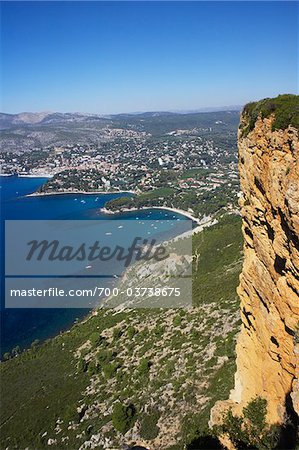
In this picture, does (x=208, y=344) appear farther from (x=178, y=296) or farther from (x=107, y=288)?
(x=107, y=288)

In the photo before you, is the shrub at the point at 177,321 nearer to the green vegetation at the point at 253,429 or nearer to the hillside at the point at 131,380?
the hillside at the point at 131,380

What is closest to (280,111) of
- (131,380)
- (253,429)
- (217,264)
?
(253,429)

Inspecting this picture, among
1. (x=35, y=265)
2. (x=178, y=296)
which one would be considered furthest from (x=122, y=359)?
(x=35, y=265)

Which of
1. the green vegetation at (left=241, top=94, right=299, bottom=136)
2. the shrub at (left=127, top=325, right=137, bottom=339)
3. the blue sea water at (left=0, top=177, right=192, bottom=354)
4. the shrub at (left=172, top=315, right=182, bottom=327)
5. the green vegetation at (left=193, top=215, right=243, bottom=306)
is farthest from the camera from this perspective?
the blue sea water at (left=0, top=177, right=192, bottom=354)

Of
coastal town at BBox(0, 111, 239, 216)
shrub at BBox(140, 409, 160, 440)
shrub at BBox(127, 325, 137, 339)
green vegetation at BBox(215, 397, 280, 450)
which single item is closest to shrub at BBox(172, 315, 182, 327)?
shrub at BBox(127, 325, 137, 339)

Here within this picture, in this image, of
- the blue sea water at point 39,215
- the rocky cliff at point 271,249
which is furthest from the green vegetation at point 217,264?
the blue sea water at point 39,215

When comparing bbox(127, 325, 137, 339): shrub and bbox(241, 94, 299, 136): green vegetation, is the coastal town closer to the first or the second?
bbox(127, 325, 137, 339): shrub
